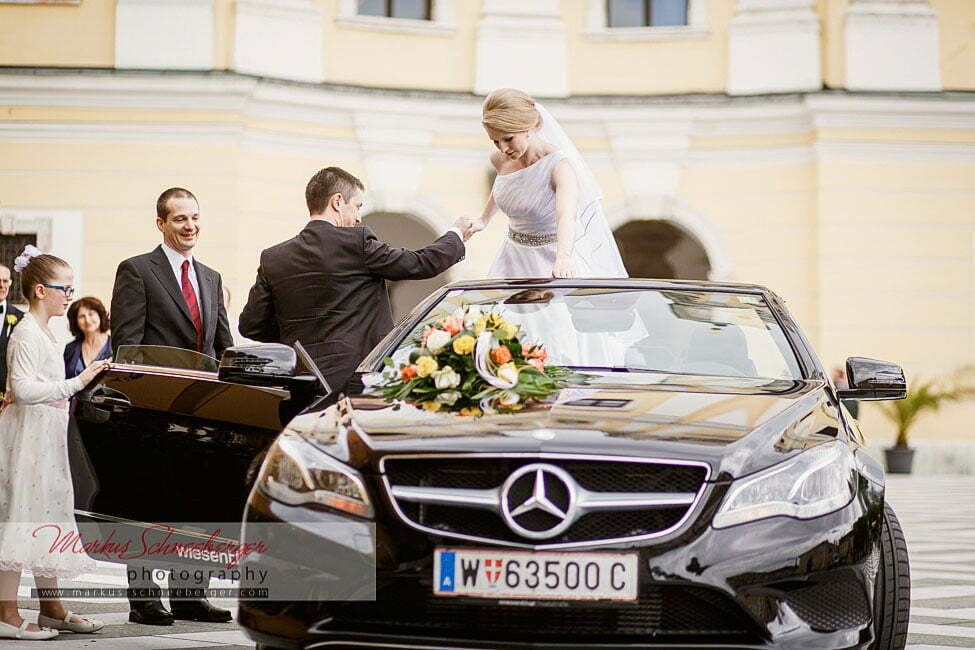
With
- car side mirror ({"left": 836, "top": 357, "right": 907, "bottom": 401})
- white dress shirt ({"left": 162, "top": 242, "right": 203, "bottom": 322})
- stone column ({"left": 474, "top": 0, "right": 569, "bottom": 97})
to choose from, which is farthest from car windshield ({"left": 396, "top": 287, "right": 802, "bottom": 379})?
stone column ({"left": 474, "top": 0, "right": 569, "bottom": 97})

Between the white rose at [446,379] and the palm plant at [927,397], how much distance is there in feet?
49.2

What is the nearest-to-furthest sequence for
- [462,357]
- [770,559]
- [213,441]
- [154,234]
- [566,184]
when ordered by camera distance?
1. [770,559]
2. [462,357]
3. [213,441]
4. [566,184]
5. [154,234]

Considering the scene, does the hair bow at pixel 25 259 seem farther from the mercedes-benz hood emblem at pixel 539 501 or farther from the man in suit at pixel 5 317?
the mercedes-benz hood emblem at pixel 539 501

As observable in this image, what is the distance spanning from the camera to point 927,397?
18328 millimetres

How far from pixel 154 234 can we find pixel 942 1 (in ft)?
34.0

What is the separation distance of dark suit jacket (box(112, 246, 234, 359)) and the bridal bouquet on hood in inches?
73.7

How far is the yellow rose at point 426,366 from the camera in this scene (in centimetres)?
427

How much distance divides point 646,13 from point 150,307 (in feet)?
46.9

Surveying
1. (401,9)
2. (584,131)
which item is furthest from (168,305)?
(401,9)

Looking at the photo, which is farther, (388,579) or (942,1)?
(942,1)

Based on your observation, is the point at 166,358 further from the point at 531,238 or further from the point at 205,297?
the point at 531,238

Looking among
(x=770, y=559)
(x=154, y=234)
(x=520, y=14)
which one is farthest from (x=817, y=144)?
(x=770, y=559)

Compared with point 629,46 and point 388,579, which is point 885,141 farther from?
point 388,579

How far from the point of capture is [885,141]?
1858cm
